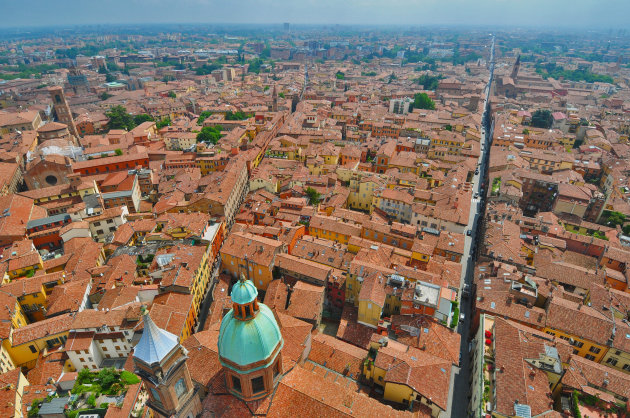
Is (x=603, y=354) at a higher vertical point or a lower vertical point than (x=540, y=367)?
lower


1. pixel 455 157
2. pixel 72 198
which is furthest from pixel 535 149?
pixel 72 198

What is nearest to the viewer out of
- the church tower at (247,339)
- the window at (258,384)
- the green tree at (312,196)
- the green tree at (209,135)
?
the church tower at (247,339)

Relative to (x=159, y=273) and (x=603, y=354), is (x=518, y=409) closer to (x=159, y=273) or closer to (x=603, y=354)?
(x=603, y=354)

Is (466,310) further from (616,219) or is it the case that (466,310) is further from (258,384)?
(616,219)

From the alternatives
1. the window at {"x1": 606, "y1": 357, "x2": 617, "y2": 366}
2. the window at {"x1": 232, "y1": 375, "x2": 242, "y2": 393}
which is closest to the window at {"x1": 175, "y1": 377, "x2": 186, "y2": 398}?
the window at {"x1": 232, "y1": 375, "x2": 242, "y2": 393}

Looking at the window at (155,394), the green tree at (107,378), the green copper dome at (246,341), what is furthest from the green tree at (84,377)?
the green copper dome at (246,341)

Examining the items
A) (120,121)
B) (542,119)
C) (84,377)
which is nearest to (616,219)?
(542,119)

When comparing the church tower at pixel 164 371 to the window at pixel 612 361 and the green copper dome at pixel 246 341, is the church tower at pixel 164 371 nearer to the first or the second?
the green copper dome at pixel 246 341
